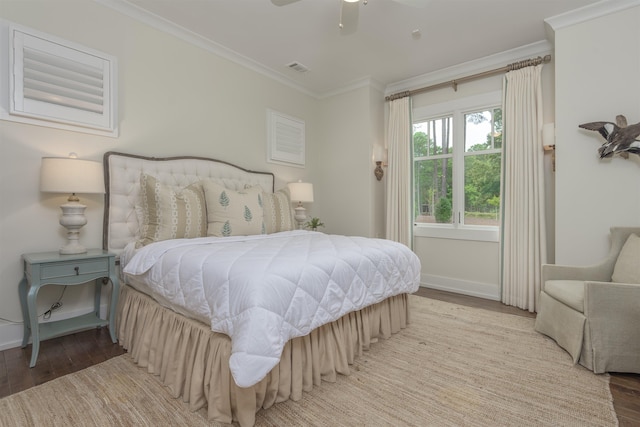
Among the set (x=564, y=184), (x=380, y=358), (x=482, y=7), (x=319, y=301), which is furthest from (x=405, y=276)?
(x=482, y=7)

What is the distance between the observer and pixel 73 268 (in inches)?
80.1

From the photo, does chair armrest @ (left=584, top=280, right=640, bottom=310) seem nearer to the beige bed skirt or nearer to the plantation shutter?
the beige bed skirt

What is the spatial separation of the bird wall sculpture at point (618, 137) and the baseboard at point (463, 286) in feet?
5.60

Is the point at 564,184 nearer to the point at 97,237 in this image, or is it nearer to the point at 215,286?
the point at 215,286

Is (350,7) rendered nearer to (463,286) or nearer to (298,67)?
(298,67)

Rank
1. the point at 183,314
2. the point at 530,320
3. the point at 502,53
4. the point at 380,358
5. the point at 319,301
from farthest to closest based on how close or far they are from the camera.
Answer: the point at 502,53 < the point at 530,320 < the point at 380,358 < the point at 183,314 < the point at 319,301

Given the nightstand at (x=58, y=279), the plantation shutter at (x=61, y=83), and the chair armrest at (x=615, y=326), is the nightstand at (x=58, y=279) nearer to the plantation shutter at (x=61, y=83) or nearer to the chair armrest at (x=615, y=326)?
the plantation shutter at (x=61, y=83)

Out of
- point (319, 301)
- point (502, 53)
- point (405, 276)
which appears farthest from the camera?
point (502, 53)

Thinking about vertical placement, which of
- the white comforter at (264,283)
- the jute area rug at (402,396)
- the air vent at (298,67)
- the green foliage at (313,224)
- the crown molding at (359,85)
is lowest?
the jute area rug at (402,396)

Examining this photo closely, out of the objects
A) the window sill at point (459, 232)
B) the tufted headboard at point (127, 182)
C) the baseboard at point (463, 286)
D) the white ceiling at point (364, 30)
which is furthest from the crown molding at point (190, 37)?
the baseboard at point (463, 286)

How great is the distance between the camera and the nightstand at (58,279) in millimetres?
1898

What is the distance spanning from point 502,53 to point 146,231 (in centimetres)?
410

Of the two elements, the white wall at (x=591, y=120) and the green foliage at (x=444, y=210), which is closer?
the white wall at (x=591, y=120)

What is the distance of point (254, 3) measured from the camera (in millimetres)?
2613
